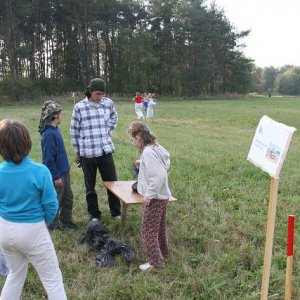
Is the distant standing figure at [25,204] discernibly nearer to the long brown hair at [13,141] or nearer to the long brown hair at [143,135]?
the long brown hair at [13,141]

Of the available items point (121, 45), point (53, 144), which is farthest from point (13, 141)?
point (121, 45)

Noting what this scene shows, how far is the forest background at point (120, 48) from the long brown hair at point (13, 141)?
3967 cm

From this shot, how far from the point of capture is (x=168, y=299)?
3.82 meters

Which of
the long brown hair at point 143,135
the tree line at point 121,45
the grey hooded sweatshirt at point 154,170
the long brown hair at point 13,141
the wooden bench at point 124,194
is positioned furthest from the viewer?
the tree line at point 121,45

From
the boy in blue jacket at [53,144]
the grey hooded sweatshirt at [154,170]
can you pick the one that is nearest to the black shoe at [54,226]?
the boy in blue jacket at [53,144]

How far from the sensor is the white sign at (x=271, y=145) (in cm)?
296

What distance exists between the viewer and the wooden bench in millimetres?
5109

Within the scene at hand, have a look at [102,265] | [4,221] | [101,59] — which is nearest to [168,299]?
[102,265]

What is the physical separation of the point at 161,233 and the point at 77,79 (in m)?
48.6

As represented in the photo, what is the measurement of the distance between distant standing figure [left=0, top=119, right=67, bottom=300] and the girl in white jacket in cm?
124

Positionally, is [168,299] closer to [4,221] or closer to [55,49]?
[4,221]

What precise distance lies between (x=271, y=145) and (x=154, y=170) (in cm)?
132

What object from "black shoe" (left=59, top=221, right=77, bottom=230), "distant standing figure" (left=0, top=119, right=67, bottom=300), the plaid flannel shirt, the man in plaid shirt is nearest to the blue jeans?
the man in plaid shirt

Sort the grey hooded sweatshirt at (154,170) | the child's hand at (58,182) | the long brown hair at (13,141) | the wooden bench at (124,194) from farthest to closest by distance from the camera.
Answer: the child's hand at (58,182) < the wooden bench at (124,194) < the grey hooded sweatshirt at (154,170) < the long brown hair at (13,141)
